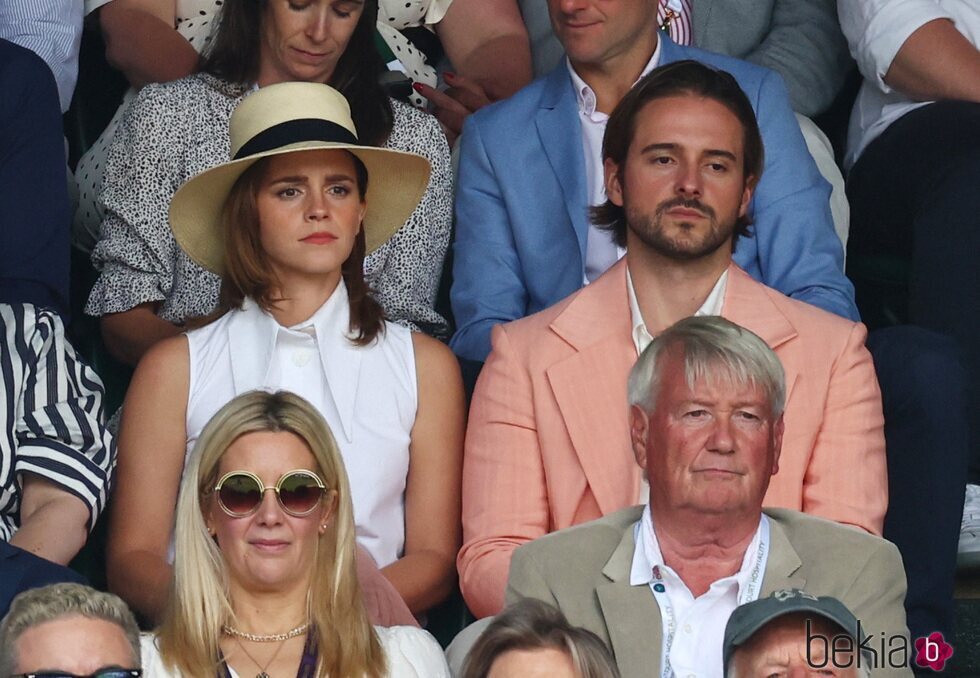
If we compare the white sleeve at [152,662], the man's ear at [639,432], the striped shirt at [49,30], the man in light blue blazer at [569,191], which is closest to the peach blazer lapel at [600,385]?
the man's ear at [639,432]

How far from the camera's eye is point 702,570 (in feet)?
11.6

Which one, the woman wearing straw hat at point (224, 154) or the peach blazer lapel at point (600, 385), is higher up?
the woman wearing straw hat at point (224, 154)

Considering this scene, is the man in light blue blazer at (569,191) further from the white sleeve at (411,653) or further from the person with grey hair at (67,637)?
the person with grey hair at (67,637)

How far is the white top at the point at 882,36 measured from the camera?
197 inches

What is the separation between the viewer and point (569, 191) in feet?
15.4

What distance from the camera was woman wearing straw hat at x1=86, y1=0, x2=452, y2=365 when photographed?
15.1 ft

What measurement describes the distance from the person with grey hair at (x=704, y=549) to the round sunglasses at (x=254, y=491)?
0.39 m

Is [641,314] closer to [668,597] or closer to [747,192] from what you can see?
[747,192]

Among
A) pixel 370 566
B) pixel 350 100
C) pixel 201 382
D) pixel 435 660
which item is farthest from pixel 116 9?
pixel 435 660

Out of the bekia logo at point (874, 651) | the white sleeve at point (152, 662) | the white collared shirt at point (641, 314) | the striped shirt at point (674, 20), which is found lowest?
the white sleeve at point (152, 662)

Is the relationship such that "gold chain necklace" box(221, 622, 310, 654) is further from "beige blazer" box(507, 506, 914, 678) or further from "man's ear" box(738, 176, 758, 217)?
"man's ear" box(738, 176, 758, 217)

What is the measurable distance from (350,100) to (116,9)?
0.66 meters

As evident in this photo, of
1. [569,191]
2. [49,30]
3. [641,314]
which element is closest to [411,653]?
[641,314]

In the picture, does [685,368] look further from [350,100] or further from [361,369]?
[350,100]
